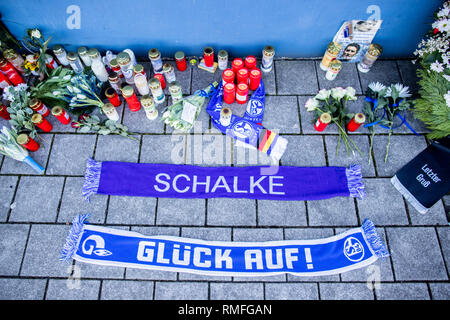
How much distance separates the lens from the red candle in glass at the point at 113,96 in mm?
2312

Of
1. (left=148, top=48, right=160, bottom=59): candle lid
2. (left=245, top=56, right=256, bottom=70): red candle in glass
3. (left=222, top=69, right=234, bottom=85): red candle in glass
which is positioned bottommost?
→ (left=222, top=69, right=234, bottom=85): red candle in glass

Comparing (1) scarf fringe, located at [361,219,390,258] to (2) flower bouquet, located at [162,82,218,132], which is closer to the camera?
(1) scarf fringe, located at [361,219,390,258]

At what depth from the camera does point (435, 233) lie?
2.15m

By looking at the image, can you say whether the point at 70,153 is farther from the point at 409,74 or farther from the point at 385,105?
the point at 409,74

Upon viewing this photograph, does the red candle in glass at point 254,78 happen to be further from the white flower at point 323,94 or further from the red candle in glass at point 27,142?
the red candle in glass at point 27,142

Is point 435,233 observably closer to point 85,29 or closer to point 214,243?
point 214,243

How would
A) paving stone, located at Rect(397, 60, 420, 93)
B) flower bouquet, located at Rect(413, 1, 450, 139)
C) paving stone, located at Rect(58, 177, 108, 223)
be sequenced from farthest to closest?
paving stone, located at Rect(397, 60, 420, 93) → paving stone, located at Rect(58, 177, 108, 223) → flower bouquet, located at Rect(413, 1, 450, 139)

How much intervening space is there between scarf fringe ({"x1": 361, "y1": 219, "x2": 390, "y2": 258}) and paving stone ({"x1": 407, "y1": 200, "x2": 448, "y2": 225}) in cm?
34

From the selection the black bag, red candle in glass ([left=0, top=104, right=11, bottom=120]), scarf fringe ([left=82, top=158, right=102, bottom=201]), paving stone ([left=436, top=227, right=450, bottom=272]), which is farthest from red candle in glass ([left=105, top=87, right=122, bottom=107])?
paving stone ([left=436, top=227, right=450, bottom=272])

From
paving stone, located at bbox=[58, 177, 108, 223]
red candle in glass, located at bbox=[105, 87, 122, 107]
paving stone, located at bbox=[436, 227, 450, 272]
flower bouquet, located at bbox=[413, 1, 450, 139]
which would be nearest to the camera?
flower bouquet, located at bbox=[413, 1, 450, 139]

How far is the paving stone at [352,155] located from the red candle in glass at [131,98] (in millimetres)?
1646

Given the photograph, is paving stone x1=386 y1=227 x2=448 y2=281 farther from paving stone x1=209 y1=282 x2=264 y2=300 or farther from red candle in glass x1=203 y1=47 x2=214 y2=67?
red candle in glass x1=203 y1=47 x2=214 y2=67

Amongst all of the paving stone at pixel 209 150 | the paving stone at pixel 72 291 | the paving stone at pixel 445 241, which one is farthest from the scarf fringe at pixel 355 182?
the paving stone at pixel 72 291

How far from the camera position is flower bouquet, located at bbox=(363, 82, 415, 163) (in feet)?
7.77
